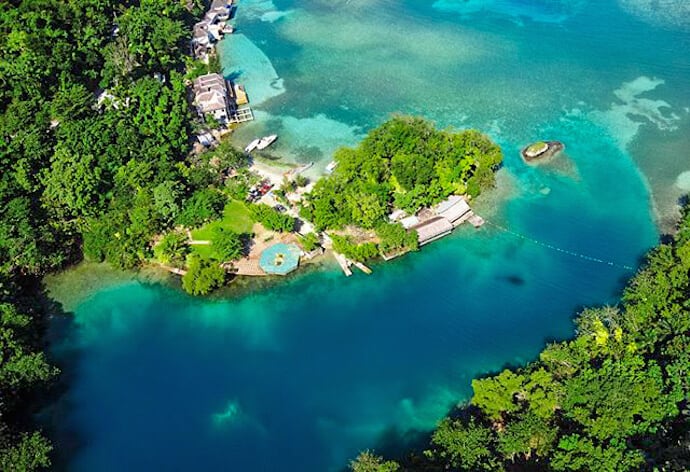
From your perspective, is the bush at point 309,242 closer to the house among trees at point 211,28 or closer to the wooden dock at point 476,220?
the wooden dock at point 476,220

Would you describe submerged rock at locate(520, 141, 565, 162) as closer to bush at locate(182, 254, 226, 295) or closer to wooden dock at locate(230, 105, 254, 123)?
wooden dock at locate(230, 105, 254, 123)

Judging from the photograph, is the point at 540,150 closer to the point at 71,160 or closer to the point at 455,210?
the point at 455,210

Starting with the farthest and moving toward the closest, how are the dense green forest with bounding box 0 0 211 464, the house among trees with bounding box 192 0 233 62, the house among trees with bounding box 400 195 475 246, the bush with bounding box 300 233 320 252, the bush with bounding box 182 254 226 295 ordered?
the house among trees with bounding box 192 0 233 62, the house among trees with bounding box 400 195 475 246, the bush with bounding box 300 233 320 252, the bush with bounding box 182 254 226 295, the dense green forest with bounding box 0 0 211 464

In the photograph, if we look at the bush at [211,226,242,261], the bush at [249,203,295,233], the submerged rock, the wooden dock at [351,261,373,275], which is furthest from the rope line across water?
the bush at [211,226,242,261]

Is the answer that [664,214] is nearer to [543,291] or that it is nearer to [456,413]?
[543,291]

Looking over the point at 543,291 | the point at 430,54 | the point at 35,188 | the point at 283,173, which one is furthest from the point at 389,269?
the point at 430,54
